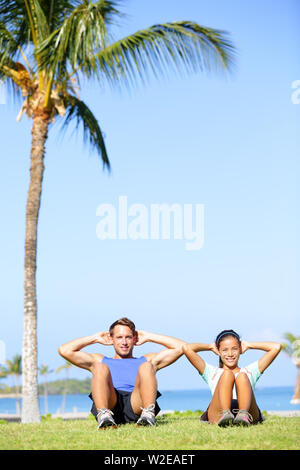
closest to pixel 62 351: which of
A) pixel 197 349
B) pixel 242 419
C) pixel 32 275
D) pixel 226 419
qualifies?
pixel 197 349

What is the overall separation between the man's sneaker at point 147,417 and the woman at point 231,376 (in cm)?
59

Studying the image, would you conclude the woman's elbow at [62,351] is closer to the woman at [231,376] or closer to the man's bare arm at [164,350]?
the man's bare arm at [164,350]

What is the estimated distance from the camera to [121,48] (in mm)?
10805

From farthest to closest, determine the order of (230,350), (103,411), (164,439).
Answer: (230,350) → (103,411) → (164,439)

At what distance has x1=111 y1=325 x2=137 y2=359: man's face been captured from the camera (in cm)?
580

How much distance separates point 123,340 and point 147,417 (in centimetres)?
81

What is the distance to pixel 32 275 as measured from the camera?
11.2 m

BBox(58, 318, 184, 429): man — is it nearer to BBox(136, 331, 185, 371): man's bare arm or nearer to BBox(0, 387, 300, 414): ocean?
BBox(136, 331, 185, 371): man's bare arm

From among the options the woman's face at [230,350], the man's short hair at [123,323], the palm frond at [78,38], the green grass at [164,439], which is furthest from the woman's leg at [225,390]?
the palm frond at [78,38]

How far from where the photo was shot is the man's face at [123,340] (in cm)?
580

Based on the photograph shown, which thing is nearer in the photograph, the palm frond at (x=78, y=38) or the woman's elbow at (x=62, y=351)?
the woman's elbow at (x=62, y=351)

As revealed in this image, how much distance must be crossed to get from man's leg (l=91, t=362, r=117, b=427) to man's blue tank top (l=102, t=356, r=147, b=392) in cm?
47

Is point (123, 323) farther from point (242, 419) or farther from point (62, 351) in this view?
point (242, 419)

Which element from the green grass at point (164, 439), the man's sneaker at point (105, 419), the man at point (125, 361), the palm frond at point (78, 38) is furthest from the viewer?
the palm frond at point (78, 38)
